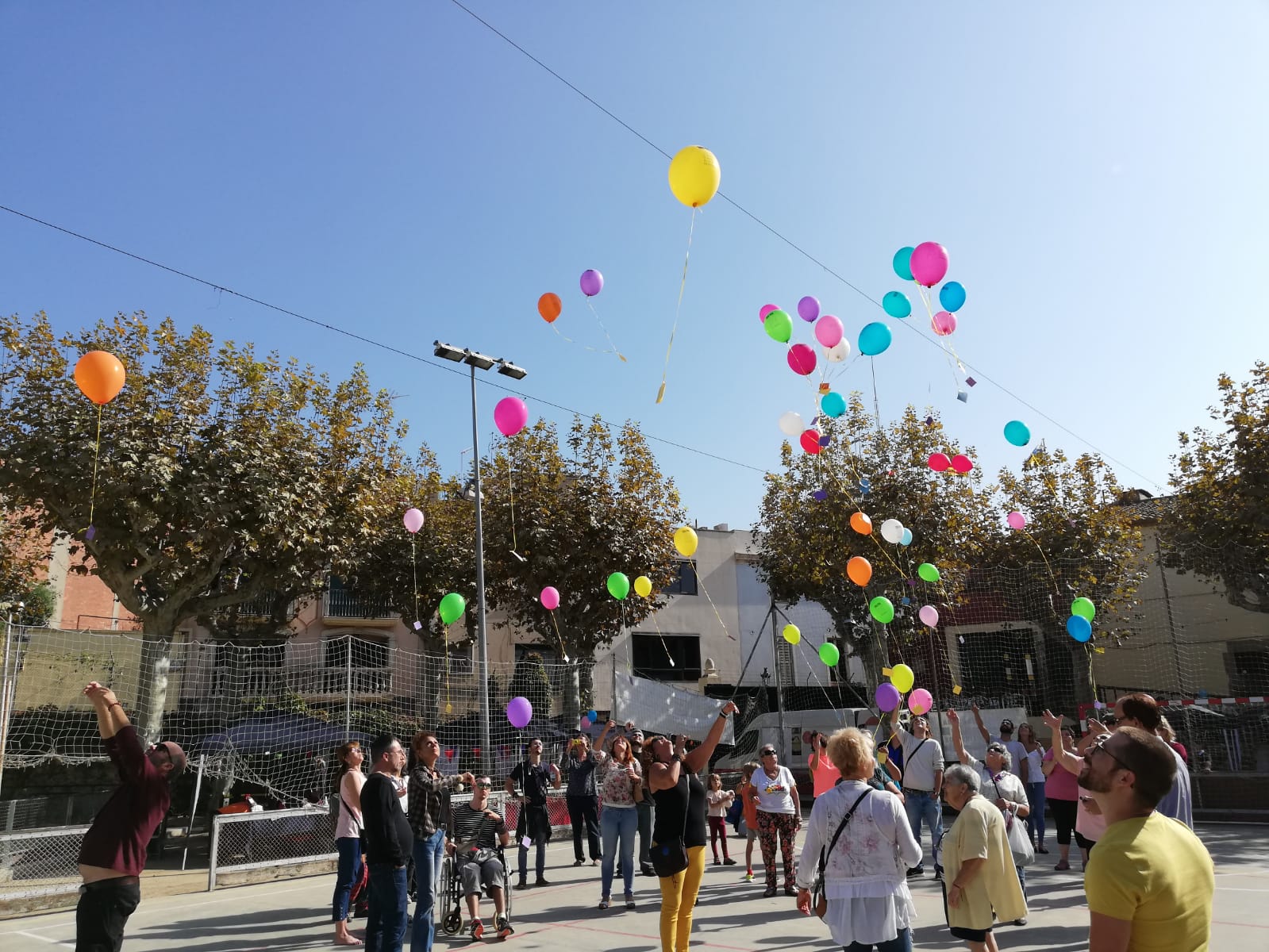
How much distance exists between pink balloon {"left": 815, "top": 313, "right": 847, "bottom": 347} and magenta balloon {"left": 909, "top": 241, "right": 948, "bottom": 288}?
4.42 ft

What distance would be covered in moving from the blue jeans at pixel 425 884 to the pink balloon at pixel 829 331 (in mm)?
6859

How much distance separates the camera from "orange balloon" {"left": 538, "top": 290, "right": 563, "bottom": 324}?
9602 millimetres

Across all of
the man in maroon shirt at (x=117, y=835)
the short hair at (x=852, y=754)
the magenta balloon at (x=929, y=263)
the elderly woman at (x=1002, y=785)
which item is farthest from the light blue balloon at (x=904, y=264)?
the man in maroon shirt at (x=117, y=835)

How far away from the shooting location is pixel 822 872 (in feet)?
13.6

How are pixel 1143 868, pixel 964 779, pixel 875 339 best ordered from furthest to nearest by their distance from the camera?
pixel 875 339
pixel 964 779
pixel 1143 868

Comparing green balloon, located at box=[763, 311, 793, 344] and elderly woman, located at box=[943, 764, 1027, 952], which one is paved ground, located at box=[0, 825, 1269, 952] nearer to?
elderly woman, located at box=[943, 764, 1027, 952]

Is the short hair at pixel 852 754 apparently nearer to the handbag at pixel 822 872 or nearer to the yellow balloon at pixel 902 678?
the handbag at pixel 822 872

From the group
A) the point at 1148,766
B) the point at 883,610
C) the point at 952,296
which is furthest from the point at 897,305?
the point at 1148,766

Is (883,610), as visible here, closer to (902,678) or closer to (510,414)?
(902,678)

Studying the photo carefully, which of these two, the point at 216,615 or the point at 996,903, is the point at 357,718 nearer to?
the point at 216,615

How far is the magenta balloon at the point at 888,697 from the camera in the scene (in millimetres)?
11180

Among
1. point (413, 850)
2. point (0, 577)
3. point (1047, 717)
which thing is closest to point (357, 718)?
point (0, 577)

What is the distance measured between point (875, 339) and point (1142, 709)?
6.07 meters

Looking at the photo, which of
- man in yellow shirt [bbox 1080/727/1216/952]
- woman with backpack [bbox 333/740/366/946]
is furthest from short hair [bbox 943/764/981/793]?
woman with backpack [bbox 333/740/366/946]
